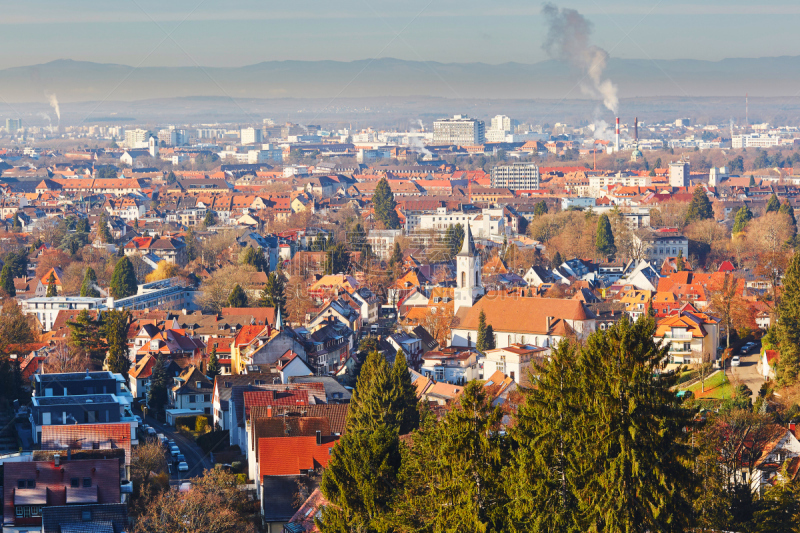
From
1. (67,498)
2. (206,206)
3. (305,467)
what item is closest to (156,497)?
(67,498)

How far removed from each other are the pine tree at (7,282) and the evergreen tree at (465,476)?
3132cm

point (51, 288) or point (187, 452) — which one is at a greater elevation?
point (51, 288)

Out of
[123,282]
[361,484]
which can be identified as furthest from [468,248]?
[361,484]

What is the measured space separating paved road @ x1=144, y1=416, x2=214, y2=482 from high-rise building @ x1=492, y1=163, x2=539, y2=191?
71980mm

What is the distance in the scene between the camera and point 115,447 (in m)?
17.2

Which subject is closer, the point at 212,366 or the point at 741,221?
the point at 212,366

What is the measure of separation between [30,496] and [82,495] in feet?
2.11

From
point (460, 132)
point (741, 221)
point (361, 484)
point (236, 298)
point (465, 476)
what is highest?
point (460, 132)

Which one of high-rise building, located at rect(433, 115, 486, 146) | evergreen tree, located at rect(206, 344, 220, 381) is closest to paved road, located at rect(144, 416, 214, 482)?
evergreen tree, located at rect(206, 344, 220, 381)

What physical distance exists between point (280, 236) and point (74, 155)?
7809 cm

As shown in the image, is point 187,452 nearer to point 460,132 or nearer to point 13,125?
point 460,132

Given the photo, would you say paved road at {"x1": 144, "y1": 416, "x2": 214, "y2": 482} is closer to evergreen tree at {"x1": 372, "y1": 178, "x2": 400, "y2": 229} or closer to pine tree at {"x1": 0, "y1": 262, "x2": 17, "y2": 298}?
pine tree at {"x1": 0, "y1": 262, "x2": 17, "y2": 298}

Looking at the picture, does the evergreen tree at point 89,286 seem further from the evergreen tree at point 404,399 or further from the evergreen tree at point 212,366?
the evergreen tree at point 404,399

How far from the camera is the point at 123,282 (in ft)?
125
